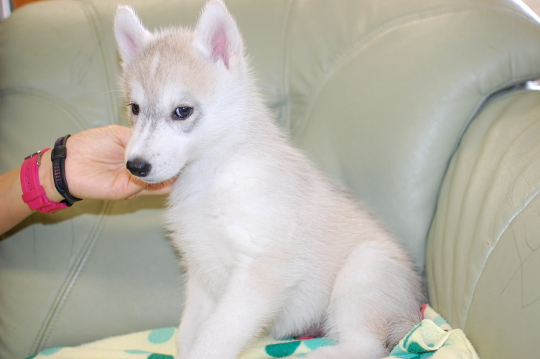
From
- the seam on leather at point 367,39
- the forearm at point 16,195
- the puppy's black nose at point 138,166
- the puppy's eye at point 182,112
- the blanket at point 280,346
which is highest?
the seam on leather at point 367,39

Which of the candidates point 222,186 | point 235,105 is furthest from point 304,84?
point 222,186

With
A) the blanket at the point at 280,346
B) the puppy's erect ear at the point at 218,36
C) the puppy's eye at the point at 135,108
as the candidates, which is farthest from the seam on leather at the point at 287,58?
the blanket at the point at 280,346

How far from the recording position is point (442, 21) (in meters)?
1.85

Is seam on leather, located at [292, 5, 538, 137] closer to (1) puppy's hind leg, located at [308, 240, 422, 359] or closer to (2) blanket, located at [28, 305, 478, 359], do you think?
(1) puppy's hind leg, located at [308, 240, 422, 359]

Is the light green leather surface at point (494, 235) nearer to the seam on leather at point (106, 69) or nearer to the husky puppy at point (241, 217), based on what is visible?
the husky puppy at point (241, 217)

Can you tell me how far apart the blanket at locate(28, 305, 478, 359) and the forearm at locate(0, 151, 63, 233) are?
62cm

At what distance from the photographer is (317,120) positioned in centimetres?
208

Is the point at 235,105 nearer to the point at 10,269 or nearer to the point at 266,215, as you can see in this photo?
the point at 266,215

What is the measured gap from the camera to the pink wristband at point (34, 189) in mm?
1840

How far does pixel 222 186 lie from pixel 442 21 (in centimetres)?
123

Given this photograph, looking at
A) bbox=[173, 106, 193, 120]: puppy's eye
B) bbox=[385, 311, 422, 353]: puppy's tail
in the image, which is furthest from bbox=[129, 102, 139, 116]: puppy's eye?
bbox=[385, 311, 422, 353]: puppy's tail

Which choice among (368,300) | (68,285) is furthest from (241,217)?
(68,285)

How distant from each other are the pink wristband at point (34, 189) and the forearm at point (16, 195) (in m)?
0.02

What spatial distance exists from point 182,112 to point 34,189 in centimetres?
87
